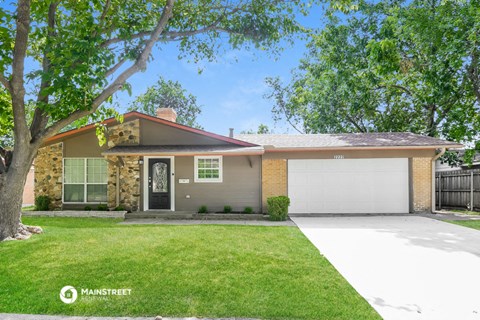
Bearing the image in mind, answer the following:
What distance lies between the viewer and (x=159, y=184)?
12852mm

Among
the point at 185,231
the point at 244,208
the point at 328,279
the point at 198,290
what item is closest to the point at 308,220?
the point at 244,208

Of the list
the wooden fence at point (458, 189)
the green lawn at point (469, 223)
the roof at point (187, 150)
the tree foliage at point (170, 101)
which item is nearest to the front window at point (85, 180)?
the roof at point (187, 150)

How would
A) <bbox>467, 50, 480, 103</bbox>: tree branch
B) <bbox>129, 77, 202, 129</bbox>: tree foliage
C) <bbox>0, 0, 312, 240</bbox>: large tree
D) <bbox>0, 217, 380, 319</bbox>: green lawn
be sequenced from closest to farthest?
<bbox>0, 217, 380, 319</bbox>: green lawn
<bbox>0, 0, 312, 240</bbox>: large tree
<bbox>467, 50, 480, 103</bbox>: tree branch
<bbox>129, 77, 202, 129</bbox>: tree foliage

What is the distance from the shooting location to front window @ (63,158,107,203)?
12867 millimetres

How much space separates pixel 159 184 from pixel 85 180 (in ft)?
10.0

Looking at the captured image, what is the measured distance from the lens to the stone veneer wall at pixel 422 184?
12516 mm

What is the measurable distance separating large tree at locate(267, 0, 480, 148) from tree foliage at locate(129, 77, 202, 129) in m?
15.8

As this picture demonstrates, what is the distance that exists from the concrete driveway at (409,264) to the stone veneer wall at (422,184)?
2428 millimetres

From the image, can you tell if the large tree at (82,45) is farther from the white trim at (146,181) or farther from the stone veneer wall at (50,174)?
the white trim at (146,181)

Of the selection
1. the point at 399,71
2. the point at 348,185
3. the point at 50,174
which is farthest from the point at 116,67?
the point at 399,71

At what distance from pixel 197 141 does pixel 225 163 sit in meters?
1.48

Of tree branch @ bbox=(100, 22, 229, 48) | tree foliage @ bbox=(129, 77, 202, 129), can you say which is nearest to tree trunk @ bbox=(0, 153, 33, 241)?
tree branch @ bbox=(100, 22, 229, 48)

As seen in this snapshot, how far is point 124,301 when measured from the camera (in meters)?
3.85

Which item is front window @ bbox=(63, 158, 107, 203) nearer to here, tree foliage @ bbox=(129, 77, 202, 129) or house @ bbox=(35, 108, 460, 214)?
house @ bbox=(35, 108, 460, 214)
